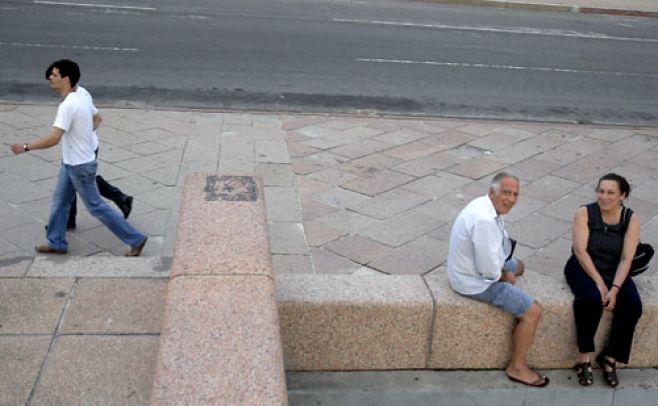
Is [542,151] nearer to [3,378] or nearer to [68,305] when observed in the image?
[68,305]

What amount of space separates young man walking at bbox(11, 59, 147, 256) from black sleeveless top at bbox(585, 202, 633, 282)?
3612 millimetres

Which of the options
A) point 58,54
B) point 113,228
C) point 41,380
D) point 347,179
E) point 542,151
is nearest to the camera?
point 41,380

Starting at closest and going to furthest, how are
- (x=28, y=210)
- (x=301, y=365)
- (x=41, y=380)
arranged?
(x=41, y=380) → (x=301, y=365) → (x=28, y=210)

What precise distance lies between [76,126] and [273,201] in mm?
2425

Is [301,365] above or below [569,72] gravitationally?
below

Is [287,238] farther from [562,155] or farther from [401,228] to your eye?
[562,155]

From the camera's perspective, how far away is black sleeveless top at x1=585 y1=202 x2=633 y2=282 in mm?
5160

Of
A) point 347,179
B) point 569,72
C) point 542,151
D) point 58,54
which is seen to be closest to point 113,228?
point 347,179

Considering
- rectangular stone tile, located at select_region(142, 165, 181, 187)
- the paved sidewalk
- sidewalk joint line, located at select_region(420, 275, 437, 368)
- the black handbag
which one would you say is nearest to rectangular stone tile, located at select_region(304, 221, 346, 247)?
the paved sidewalk

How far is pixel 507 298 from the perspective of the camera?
4.66 metres

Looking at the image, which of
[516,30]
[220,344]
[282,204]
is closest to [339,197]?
[282,204]

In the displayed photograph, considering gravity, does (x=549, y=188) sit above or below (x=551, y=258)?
above

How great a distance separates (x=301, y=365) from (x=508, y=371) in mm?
1347

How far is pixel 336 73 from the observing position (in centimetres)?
1351
